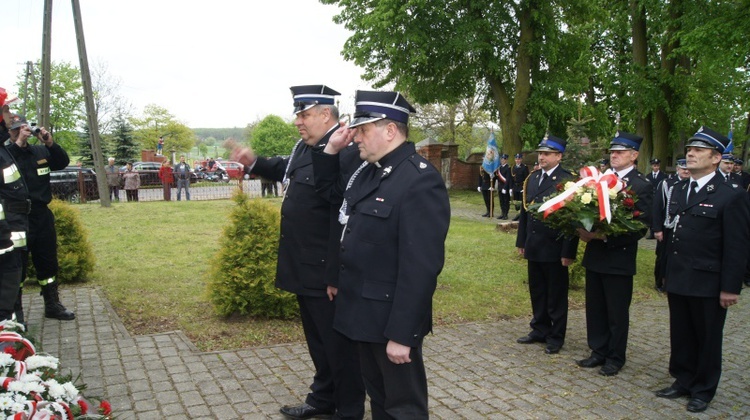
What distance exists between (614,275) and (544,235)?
2.89 ft

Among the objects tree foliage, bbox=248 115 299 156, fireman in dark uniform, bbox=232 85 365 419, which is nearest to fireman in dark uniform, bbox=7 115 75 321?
fireman in dark uniform, bbox=232 85 365 419

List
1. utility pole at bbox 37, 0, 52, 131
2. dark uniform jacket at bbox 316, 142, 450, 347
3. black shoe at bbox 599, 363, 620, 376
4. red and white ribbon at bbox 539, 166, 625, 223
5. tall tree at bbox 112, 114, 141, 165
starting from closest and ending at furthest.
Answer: dark uniform jacket at bbox 316, 142, 450, 347 → red and white ribbon at bbox 539, 166, 625, 223 → black shoe at bbox 599, 363, 620, 376 → utility pole at bbox 37, 0, 52, 131 → tall tree at bbox 112, 114, 141, 165

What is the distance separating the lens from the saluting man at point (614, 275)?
5668 mm

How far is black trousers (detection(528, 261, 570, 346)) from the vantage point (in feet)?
20.7

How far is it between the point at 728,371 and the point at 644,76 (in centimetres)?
1719

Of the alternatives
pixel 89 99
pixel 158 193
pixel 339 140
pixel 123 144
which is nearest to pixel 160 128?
pixel 123 144

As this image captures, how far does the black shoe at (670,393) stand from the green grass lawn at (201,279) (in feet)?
8.41

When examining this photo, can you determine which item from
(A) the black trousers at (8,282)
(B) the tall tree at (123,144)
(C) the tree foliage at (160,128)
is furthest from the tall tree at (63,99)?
(A) the black trousers at (8,282)

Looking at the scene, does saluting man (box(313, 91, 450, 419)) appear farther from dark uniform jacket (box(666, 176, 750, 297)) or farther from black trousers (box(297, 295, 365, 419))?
dark uniform jacket (box(666, 176, 750, 297))

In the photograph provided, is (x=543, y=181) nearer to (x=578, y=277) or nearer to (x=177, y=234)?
(x=578, y=277)

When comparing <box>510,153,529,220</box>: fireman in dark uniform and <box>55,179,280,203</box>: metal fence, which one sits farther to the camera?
<box>55,179,280,203</box>: metal fence

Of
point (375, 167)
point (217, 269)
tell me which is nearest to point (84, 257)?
point (217, 269)

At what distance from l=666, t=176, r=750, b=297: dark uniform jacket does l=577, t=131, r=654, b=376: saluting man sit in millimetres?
436

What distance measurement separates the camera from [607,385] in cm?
537
